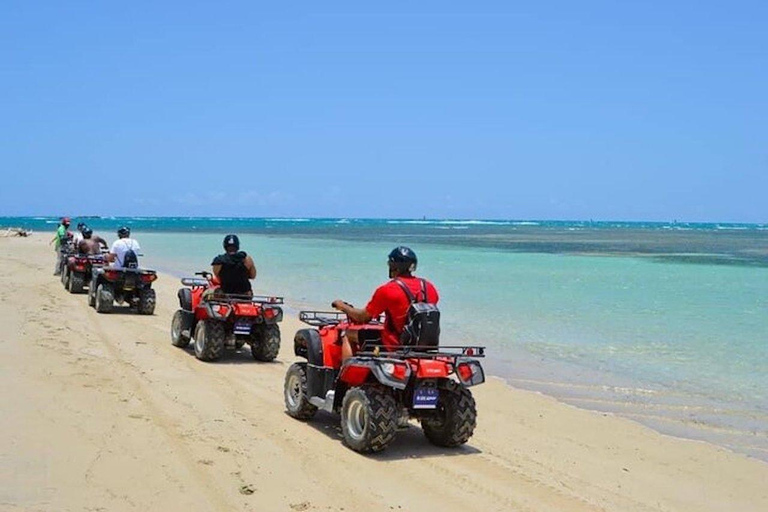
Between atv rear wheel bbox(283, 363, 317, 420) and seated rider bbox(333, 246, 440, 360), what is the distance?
3.30ft

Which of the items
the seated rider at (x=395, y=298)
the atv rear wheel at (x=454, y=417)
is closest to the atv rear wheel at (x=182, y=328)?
the seated rider at (x=395, y=298)

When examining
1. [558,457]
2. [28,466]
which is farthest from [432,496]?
[28,466]

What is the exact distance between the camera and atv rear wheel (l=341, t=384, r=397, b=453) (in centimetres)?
612

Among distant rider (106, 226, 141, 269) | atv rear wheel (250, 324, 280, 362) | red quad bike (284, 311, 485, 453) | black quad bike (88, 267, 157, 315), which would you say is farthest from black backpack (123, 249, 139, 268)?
red quad bike (284, 311, 485, 453)

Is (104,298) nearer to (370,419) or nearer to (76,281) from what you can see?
(76,281)

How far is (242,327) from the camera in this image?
10.2 m

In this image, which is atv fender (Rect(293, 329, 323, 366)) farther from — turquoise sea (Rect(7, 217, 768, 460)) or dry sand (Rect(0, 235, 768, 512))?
turquoise sea (Rect(7, 217, 768, 460))

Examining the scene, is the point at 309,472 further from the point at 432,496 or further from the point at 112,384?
the point at 112,384

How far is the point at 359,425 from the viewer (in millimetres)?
6402

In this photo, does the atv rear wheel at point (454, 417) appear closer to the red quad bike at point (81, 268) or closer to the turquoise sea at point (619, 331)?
the turquoise sea at point (619, 331)

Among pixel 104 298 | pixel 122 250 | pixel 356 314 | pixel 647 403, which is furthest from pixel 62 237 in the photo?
pixel 647 403

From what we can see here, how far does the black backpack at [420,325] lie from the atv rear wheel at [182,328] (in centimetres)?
528

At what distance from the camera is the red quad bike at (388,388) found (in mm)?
6148

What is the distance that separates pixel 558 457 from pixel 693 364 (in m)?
5.44
